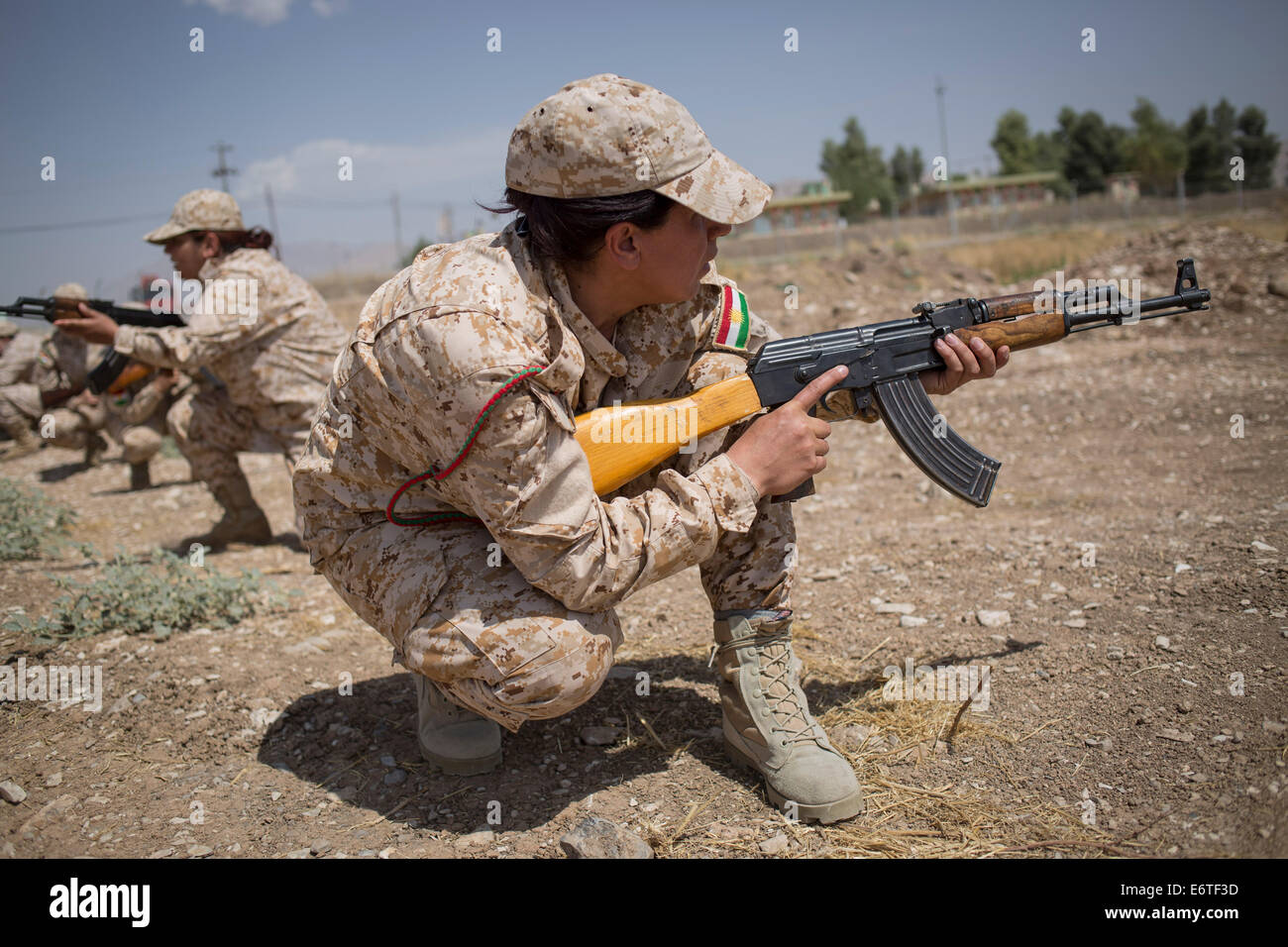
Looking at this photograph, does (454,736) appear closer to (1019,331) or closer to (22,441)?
(1019,331)

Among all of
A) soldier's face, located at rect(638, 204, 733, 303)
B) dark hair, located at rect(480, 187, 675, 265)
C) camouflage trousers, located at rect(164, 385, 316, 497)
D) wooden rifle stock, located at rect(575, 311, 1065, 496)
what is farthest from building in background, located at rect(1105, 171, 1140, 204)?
dark hair, located at rect(480, 187, 675, 265)

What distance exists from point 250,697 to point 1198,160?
6224 cm

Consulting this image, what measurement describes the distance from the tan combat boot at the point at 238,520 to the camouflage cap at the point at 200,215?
1591 millimetres

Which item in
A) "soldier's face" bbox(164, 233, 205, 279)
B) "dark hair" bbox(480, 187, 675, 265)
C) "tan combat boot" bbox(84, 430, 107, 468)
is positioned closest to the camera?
"dark hair" bbox(480, 187, 675, 265)

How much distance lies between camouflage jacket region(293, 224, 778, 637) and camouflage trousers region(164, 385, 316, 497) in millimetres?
3250

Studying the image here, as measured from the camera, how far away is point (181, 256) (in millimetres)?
5426

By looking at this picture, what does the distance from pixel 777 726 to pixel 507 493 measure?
1046mm

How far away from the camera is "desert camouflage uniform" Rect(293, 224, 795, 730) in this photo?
2.06m

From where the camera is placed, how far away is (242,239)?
5.59 m

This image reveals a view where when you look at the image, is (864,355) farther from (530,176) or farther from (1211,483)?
(1211,483)

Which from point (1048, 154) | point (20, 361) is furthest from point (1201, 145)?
point (20, 361)

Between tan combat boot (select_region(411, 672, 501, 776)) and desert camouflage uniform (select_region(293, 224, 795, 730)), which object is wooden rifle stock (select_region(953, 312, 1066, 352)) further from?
tan combat boot (select_region(411, 672, 501, 776))

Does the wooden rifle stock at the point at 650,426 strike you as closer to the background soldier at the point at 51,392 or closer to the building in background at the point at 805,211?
the background soldier at the point at 51,392

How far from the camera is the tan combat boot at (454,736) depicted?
2.70 m
